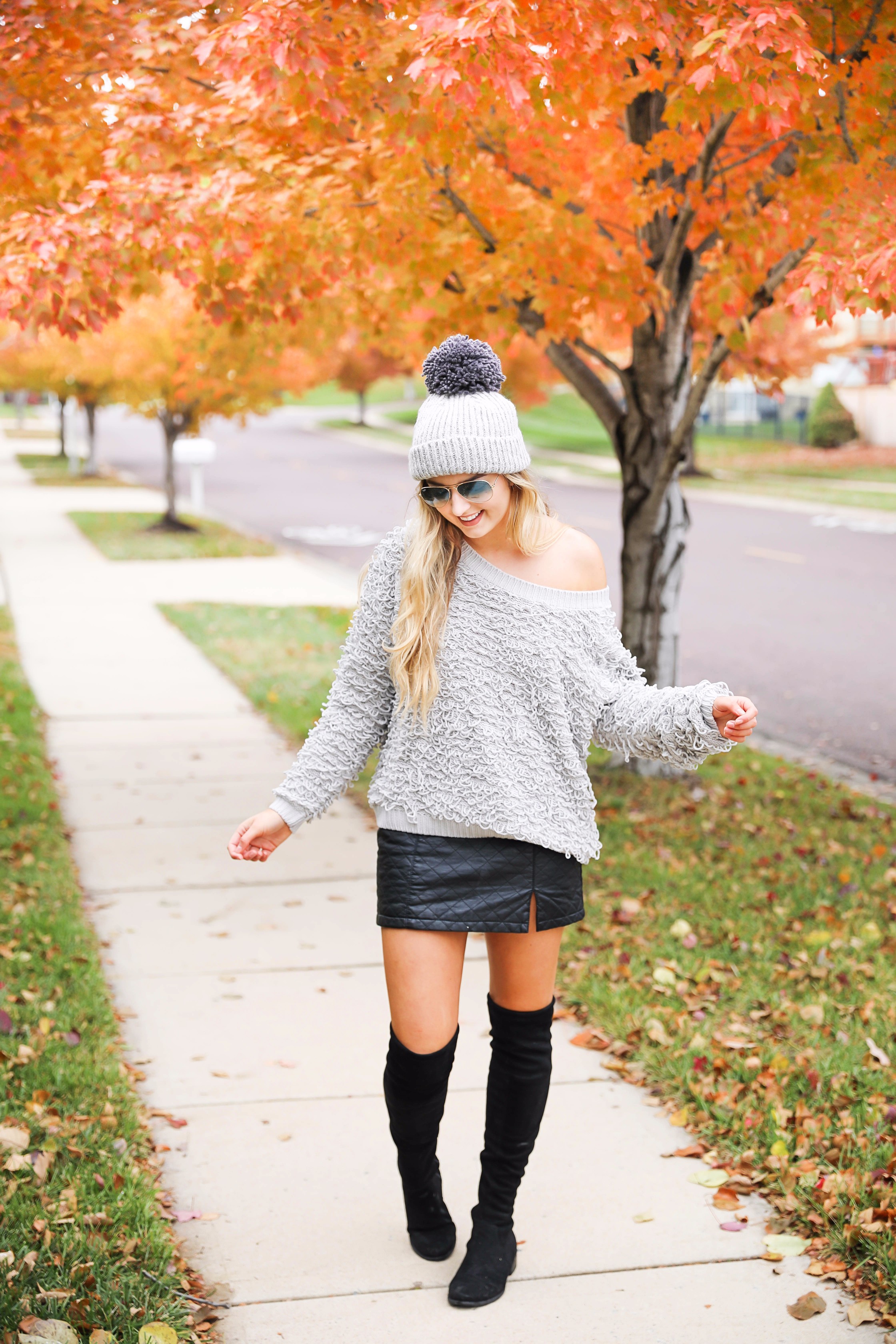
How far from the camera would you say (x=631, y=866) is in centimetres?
580

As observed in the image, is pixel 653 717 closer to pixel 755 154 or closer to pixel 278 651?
pixel 755 154

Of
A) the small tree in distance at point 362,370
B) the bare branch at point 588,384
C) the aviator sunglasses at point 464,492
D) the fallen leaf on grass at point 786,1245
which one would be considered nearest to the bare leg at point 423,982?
the aviator sunglasses at point 464,492

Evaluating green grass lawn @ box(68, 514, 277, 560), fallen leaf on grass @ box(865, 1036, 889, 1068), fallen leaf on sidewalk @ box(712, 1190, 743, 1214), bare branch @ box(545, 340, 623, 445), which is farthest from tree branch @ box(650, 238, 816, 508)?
green grass lawn @ box(68, 514, 277, 560)

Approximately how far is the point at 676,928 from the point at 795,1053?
964 millimetres

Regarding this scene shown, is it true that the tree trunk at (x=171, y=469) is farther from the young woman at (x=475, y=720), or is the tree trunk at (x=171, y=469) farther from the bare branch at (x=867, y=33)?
the young woman at (x=475, y=720)

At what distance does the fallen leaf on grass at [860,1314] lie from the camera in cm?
287

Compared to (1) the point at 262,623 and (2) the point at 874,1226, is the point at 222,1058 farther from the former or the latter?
(1) the point at 262,623

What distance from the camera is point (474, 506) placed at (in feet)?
8.84

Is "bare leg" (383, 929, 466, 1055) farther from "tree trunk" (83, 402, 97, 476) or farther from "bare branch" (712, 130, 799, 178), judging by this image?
"tree trunk" (83, 402, 97, 476)

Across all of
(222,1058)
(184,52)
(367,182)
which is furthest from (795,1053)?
(184,52)

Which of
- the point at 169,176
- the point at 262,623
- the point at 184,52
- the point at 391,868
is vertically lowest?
the point at 262,623

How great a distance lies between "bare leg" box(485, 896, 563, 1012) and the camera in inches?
111

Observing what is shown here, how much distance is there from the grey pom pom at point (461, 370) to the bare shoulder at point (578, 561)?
1.10 ft

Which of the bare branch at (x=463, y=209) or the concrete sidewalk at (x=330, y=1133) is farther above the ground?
the bare branch at (x=463, y=209)
